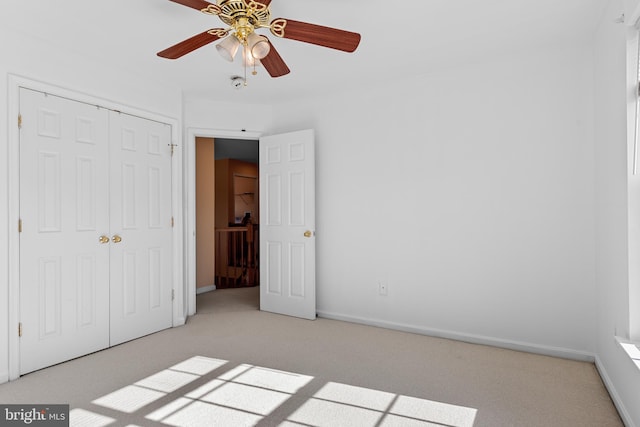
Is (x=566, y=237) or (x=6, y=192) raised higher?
(x=6, y=192)

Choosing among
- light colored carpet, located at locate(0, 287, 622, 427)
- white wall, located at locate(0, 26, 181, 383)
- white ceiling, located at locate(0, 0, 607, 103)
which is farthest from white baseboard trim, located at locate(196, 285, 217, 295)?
white ceiling, located at locate(0, 0, 607, 103)

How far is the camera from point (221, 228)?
6262mm

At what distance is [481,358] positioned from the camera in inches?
115

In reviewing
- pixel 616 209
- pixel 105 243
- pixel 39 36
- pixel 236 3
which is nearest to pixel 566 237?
pixel 616 209

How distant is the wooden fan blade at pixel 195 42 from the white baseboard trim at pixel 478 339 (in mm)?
2920

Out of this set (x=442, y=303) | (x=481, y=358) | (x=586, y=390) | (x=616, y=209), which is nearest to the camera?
(x=616, y=209)

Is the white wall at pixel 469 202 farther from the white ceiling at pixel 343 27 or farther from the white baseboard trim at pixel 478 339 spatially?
the white ceiling at pixel 343 27

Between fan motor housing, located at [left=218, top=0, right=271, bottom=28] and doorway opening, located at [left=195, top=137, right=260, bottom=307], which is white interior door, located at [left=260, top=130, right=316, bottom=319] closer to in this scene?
doorway opening, located at [left=195, top=137, right=260, bottom=307]

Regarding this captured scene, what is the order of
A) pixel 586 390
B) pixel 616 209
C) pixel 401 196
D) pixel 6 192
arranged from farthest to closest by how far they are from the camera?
pixel 401 196 → pixel 6 192 → pixel 586 390 → pixel 616 209

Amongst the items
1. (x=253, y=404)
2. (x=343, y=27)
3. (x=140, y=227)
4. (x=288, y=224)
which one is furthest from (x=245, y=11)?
(x=288, y=224)

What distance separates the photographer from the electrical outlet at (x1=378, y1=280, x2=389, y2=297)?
3.75 metres

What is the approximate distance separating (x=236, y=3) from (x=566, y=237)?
9.45 ft

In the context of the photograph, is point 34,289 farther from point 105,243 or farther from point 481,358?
point 481,358

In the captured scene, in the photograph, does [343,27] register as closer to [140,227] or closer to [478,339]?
[140,227]
